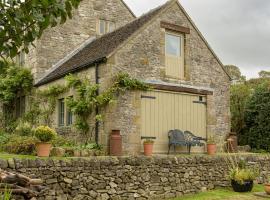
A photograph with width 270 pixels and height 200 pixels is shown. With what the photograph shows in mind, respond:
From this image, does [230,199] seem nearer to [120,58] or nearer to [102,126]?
[102,126]

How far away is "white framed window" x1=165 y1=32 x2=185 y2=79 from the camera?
56.1 feet

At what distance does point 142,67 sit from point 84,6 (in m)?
7.29

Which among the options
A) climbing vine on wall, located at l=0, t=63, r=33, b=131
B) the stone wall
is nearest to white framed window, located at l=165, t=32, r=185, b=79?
the stone wall

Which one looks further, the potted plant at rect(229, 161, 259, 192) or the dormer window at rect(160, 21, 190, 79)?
the dormer window at rect(160, 21, 190, 79)

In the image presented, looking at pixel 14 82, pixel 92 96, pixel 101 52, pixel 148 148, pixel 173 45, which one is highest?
pixel 173 45

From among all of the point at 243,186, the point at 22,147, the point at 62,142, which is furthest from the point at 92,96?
the point at 243,186

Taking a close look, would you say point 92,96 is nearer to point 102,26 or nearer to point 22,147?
point 22,147

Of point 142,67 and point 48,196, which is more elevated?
point 142,67

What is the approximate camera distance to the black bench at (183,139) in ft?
52.1

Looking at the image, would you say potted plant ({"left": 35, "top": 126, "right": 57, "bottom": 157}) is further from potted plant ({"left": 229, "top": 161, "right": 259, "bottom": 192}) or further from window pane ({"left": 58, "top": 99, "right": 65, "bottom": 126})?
potted plant ({"left": 229, "top": 161, "right": 259, "bottom": 192})

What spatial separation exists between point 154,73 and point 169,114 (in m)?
1.76

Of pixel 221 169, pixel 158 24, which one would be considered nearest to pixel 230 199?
pixel 221 169

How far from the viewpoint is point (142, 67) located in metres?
16.0

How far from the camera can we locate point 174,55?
17.4m
